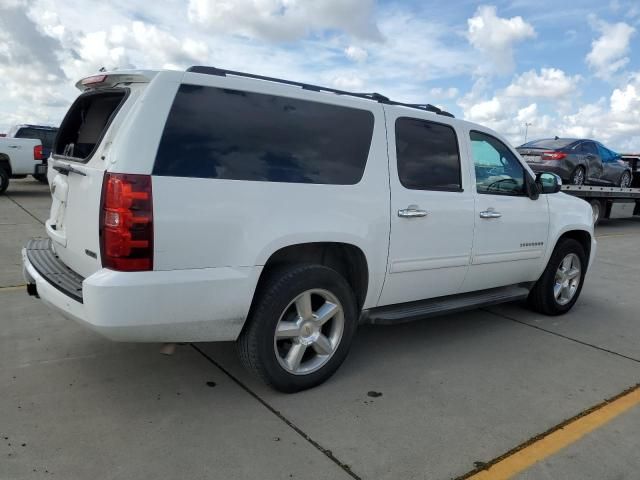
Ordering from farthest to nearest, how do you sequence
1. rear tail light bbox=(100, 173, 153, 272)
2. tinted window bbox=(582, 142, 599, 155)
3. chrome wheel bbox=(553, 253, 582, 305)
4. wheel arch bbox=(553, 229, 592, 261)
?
tinted window bbox=(582, 142, 599, 155)
wheel arch bbox=(553, 229, 592, 261)
chrome wheel bbox=(553, 253, 582, 305)
rear tail light bbox=(100, 173, 153, 272)

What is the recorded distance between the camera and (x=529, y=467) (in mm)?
2709


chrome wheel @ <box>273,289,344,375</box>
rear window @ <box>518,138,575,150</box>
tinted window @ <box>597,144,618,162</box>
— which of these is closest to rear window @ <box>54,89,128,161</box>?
chrome wheel @ <box>273,289,344,375</box>

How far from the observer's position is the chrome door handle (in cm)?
428

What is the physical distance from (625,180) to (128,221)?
1650 cm

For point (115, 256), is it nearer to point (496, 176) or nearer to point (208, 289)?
point (208, 289)

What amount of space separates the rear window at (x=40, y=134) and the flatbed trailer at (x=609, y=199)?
14.9 meters

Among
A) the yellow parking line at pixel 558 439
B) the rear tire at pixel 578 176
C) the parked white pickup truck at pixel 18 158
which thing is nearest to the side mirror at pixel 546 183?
the yellow parking line at pixel 558 439

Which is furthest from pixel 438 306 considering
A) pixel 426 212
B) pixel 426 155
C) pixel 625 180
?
pixel 625 180

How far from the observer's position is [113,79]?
312 centimetres

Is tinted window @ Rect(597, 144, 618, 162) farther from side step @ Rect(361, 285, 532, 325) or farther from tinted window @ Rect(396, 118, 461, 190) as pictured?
tinted window @ Rect(396, 118, 461, 190)

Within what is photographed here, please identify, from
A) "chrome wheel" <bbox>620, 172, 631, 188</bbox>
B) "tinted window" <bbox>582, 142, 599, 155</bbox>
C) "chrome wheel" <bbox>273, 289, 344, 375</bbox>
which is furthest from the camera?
"chrome wheel" <bbox>620, 172, 631, 188</bbox>

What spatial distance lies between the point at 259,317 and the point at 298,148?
1.05 meters

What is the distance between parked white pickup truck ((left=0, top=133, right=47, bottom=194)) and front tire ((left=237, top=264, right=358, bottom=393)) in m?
13.2

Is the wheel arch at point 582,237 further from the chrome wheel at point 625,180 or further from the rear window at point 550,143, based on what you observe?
the chrome wheel at point 625,180
